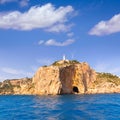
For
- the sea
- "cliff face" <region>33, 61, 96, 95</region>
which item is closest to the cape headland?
"cliff face" <region>33, 61, 96, 95</region>

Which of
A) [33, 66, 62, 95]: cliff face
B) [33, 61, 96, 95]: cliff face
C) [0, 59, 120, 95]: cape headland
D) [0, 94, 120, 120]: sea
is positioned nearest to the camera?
[0, 94, 120, 120]: sea

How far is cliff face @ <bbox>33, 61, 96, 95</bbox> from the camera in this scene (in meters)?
161

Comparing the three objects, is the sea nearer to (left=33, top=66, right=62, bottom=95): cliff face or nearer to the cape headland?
(left=33, top=66, right=62, bottom=95): cliff face

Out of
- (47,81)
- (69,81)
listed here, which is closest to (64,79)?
(69,81)

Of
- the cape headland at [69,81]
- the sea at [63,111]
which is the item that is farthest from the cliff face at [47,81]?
the sea at [63,111]

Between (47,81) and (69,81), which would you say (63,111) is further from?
(69,81)

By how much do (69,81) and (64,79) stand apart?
399cm

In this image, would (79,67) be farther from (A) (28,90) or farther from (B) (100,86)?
(A) (28,90)

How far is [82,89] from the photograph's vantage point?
171875mm

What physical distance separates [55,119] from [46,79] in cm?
12620

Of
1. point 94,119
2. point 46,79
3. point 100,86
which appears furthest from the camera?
point 100,86

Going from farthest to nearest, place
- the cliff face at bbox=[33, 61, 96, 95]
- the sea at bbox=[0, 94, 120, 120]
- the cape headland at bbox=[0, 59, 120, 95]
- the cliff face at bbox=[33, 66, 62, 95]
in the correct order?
1. the cape headland at bbox=[0, 59, 120, 95]
2. the cliff face at bbox=[33, 61, 96, 95]
3. the cliff face at bbox=[33, 66, 62, 95]
4. the sea at bbox=[0, 94, 120, 120]

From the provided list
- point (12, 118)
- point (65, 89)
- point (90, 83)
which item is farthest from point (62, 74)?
point (12, 118)

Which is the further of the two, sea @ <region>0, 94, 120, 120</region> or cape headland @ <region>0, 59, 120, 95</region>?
cape headland @ <region>0, 59, 120, 95</region>
